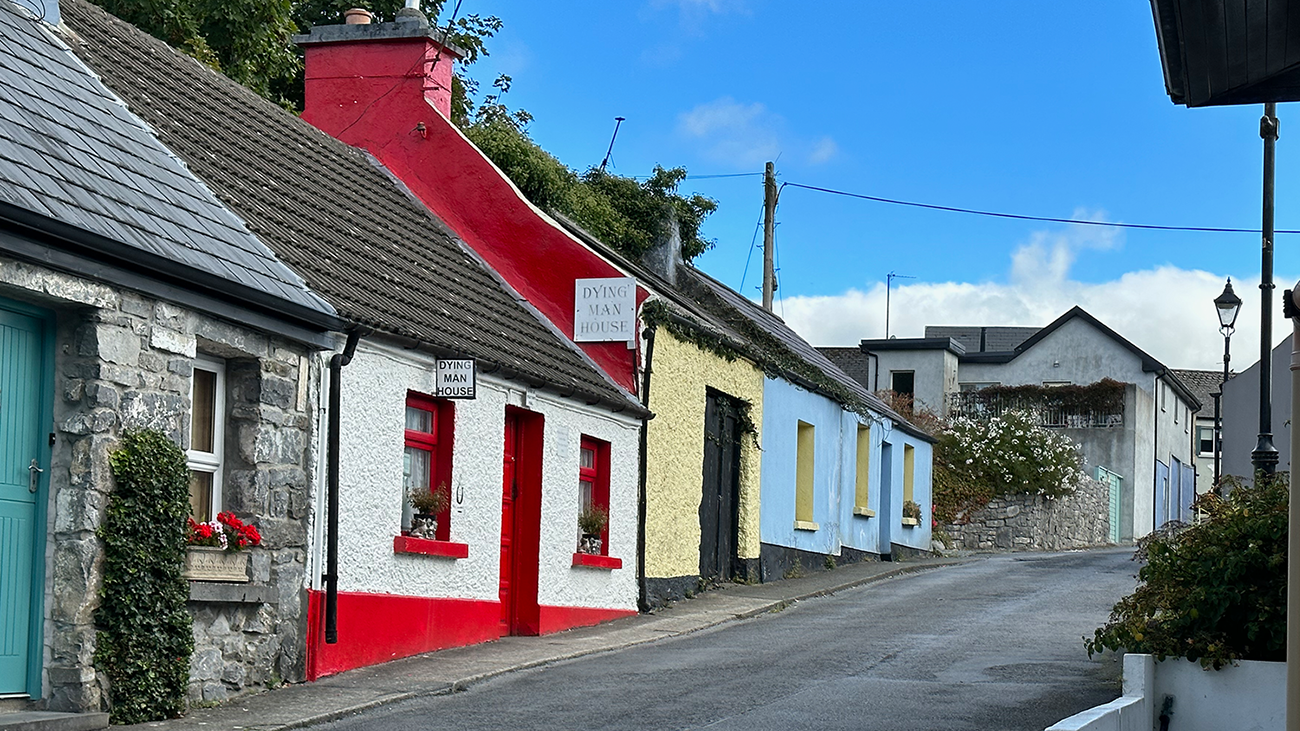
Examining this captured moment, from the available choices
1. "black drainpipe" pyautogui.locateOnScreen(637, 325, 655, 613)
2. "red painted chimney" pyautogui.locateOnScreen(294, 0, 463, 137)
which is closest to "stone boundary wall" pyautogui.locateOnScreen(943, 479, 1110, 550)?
"black drainpipe" pyautogui.locateOnScreen(637, 325, 655, 613)

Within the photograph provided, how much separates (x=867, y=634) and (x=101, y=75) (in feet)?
29.1

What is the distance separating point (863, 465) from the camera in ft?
92.3

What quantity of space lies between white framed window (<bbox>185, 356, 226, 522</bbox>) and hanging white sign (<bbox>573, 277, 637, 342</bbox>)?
7.46 m

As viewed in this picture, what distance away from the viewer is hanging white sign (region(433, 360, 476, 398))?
516 inches

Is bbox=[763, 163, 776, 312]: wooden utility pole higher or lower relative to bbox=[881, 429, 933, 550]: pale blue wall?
higher

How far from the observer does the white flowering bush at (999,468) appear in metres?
36.8

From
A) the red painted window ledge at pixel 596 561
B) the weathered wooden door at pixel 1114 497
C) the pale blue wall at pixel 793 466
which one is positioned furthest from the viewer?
the weathered wooden door at pixel 1114 497

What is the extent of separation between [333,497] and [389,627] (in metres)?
1.46

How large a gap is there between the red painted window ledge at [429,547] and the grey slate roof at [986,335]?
2149 inches

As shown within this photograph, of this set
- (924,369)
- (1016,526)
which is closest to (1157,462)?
(924,369)

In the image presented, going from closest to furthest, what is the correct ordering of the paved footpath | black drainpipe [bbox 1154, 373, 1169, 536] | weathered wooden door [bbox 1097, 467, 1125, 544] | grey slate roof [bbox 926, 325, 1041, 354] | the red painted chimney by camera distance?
the paved footpath
the red painted chimney
weathered wooden door [bbox 1097, 467, 1125, 544]
black drainpipe [bbox 1154, 373, 1169, 536]
grey slate roof [bbox 926, 325, 1041, 354]

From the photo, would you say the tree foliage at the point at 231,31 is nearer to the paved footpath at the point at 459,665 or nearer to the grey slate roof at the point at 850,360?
the paved footpath at the point at 459,665

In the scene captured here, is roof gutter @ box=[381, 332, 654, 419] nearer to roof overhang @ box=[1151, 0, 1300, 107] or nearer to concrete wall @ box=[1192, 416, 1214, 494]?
roof overhang @ box=[1151, 0, 1300, 107]

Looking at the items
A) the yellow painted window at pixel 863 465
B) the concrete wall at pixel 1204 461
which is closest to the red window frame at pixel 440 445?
the yellow painted window at pixel 863 465
